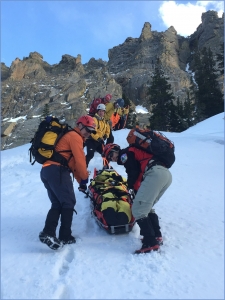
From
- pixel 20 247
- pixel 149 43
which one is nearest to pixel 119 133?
pixel 20 247

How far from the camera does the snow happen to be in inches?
119

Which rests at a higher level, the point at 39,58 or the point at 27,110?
the point at 39,58

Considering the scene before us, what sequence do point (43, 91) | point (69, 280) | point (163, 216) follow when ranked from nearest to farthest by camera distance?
point (69, 280), point (163, 216), point (43, 91)

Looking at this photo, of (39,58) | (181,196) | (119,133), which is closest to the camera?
(181,196)

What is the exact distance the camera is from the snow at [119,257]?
9.91 ft

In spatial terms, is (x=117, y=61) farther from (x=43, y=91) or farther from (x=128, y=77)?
(x=43, y=91)

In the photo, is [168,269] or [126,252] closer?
[168,269]

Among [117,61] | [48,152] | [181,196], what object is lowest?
[181,196]

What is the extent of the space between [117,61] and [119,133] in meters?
94.1

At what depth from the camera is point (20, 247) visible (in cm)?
443

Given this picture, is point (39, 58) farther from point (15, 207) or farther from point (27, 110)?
point (15, 207)

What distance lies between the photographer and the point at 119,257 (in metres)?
3.77

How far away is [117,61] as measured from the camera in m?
102

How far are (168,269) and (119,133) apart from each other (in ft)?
35.5
